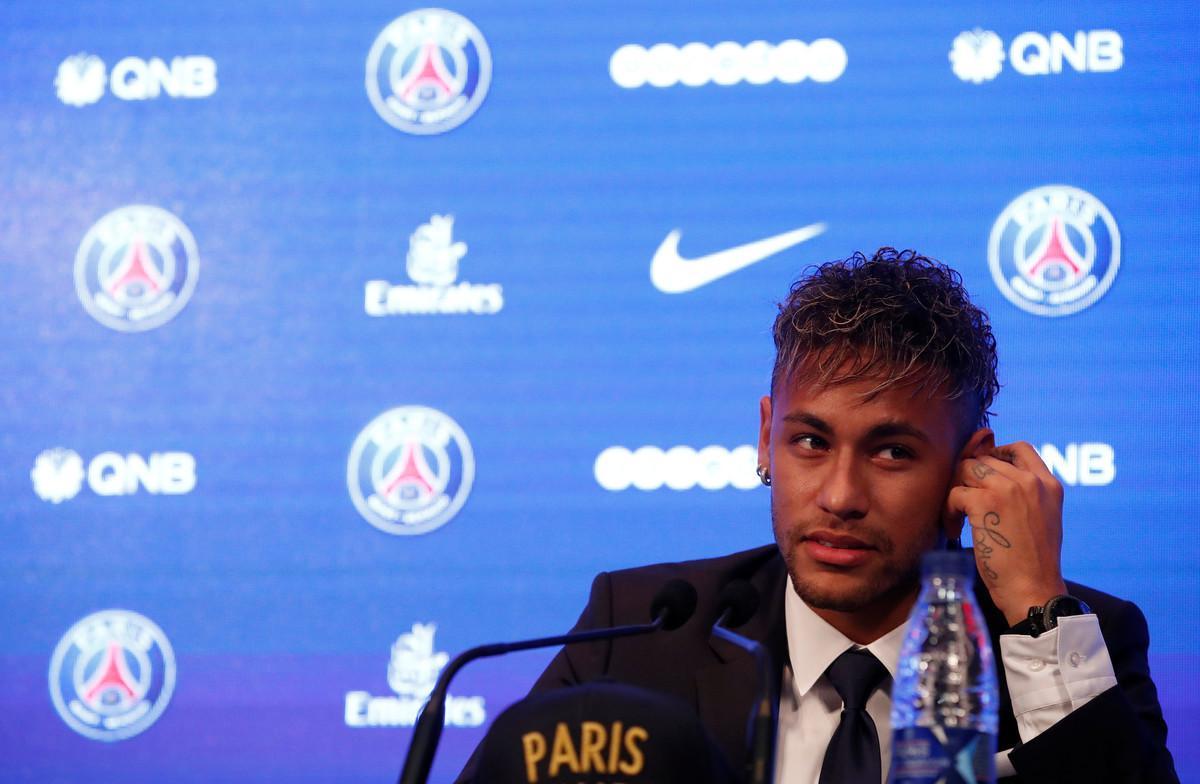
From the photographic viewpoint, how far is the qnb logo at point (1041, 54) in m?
2.87

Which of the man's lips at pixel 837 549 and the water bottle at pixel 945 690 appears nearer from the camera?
the water bottle at pixel 945 690

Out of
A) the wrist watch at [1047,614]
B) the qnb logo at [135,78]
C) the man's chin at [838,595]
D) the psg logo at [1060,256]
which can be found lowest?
the wrist watch at [1047,614]

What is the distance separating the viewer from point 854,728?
1.96 m

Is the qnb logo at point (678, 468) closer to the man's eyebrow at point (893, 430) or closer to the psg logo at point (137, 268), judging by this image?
the man's eyebrow at point (893, 430)

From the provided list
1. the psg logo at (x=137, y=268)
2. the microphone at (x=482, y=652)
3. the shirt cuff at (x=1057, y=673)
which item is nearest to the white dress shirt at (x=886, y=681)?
the shirt cuff at (x=1057, y=673)

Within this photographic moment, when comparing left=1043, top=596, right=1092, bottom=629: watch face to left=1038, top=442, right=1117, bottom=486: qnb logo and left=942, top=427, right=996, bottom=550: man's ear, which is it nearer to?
left=942, top=427, right=996, bottom=550: man's ear

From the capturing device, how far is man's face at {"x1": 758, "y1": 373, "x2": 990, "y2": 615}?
202cm

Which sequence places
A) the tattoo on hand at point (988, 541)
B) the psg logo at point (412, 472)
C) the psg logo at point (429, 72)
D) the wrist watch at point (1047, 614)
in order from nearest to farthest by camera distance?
1. the wrist watch at point (1047, 614)
2. the tattoo on hand at point (988, 541)
3. the psg logo at point (412, 472)
4. the psg logo at point (429, 72)

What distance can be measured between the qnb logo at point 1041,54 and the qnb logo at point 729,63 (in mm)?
286

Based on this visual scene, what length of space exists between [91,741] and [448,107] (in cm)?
170

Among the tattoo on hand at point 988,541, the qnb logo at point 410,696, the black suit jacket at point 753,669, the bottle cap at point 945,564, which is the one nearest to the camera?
the bottle cap at point 945,564

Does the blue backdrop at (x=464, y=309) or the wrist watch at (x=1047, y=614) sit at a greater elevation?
the blue backdrop at (x=464, y=309)

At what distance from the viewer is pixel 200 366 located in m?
3.13

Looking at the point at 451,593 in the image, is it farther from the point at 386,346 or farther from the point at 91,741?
the point at 91,741
